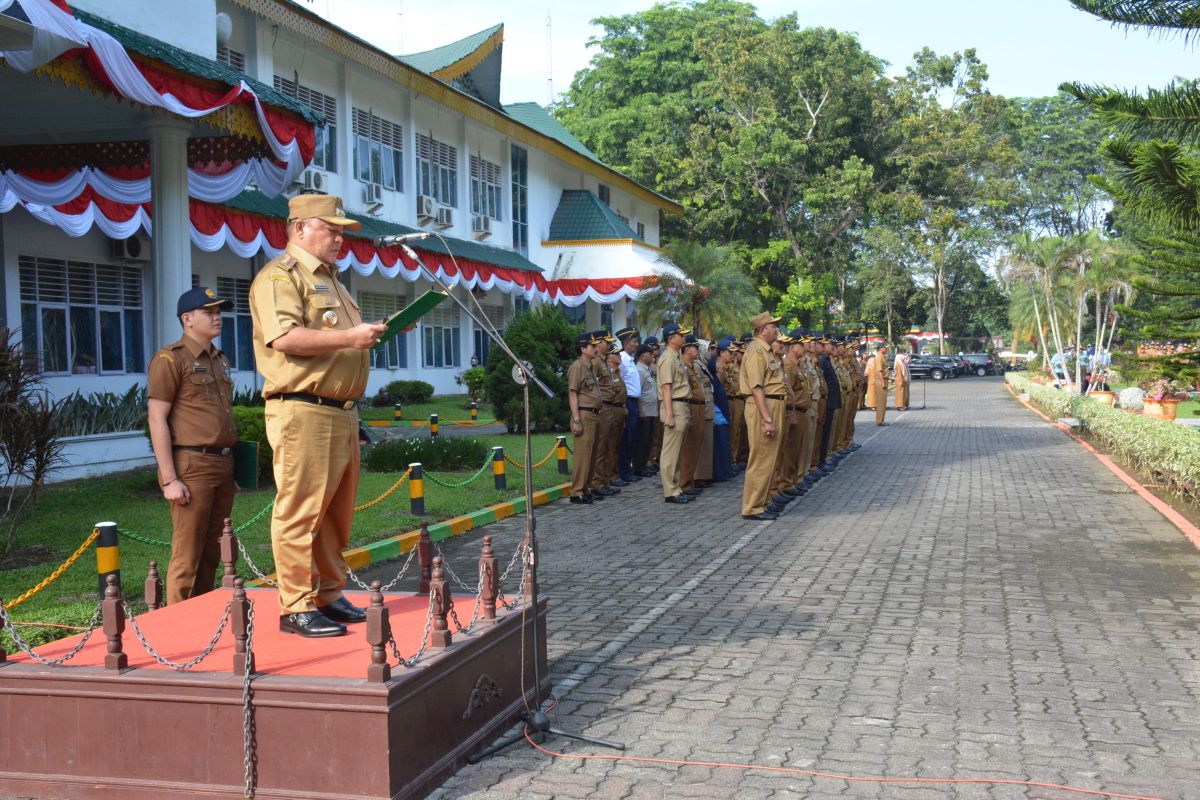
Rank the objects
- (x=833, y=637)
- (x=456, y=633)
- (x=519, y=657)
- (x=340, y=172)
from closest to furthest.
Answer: (x=456, y=633) → (x=519, y=657) → (x=833, y=637) → (x=340, y=172)

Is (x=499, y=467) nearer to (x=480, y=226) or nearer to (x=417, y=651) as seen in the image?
(x=417, y=651)

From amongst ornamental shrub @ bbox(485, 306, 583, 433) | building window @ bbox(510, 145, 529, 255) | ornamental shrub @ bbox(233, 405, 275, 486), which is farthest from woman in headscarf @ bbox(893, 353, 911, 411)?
ornamental shrub @ bbox(233, 405, 275, 486)

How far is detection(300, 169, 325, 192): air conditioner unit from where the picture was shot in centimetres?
2300

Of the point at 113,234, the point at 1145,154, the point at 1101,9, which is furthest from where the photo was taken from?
the point at 113,234

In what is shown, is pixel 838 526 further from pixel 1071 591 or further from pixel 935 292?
pixel 935 292

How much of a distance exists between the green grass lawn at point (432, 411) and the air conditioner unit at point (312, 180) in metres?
4.87

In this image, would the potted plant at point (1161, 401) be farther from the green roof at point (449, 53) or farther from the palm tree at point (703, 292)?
the green roof at point (449, 53)

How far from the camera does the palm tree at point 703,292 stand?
Answer: 31.5 meters

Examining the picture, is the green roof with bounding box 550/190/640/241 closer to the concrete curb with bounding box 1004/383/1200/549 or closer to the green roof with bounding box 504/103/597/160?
the green roof with bounding box 504/103/597/160

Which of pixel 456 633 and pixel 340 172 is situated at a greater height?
pixel 340 172

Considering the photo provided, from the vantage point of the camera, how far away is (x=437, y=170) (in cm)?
3034

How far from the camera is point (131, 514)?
1077cm

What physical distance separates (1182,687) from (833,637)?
1.87 m

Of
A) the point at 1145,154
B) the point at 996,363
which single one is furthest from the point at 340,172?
the point at 996,363
